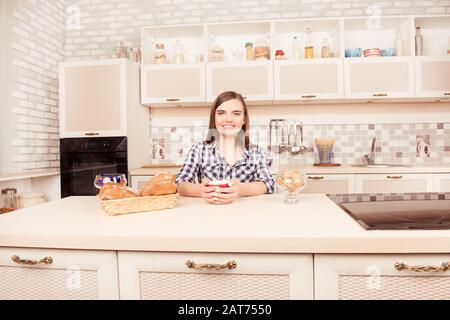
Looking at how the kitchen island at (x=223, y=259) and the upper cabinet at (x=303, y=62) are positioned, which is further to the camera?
the upper cabinet at (x=303, y=62)

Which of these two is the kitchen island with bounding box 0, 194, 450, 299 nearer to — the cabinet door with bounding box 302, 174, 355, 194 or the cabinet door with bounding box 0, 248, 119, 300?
the cabinet door with bounding box 0, 248, 119, 300

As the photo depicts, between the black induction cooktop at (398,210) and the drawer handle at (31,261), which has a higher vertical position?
the black induction cooktop at (398,210)

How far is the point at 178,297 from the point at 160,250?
138 millimetres

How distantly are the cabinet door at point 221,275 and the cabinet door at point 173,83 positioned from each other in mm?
2545

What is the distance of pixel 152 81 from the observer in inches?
134

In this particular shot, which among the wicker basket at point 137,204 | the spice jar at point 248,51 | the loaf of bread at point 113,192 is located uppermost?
the spice jar at point 248,51

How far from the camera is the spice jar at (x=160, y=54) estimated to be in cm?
351

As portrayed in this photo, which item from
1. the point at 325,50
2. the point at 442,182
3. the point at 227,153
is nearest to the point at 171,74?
the point at 325,50

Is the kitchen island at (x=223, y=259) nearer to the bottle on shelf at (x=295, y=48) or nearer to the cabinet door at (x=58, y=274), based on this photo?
the cabinet door at (x=58, y=274)

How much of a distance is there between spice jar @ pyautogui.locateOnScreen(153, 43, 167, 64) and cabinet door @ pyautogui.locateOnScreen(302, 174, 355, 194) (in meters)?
1.80

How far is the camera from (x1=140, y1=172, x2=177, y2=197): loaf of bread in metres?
1.26

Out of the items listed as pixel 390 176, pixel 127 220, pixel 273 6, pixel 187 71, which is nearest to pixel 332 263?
pixel 127 220

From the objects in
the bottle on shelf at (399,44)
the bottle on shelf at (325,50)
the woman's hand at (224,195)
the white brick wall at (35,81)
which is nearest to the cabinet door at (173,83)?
the white brick wall at (35,81)

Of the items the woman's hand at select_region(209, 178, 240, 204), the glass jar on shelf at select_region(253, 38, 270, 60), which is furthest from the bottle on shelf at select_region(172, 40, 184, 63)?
the woman's hand at select_region(209, 178, 240, 204)
